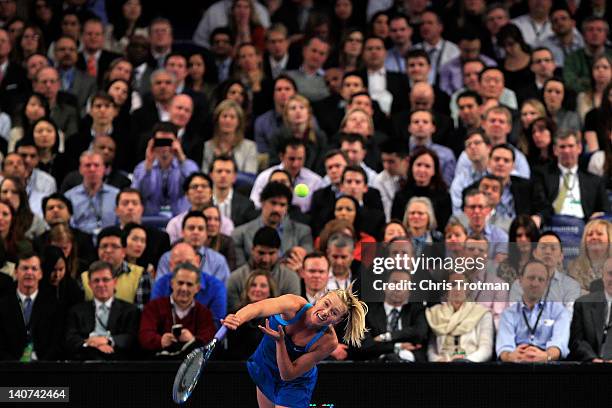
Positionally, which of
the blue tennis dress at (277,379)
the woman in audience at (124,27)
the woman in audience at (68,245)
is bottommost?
the blue tennis dress at (277,379)

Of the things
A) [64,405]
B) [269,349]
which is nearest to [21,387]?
[64,405]

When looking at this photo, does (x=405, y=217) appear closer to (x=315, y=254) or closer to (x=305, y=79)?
(x=315, y=254)

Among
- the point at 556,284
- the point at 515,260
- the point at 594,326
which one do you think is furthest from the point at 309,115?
the point at 594,326

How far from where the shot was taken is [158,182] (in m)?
12.7

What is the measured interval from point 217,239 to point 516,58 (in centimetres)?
433

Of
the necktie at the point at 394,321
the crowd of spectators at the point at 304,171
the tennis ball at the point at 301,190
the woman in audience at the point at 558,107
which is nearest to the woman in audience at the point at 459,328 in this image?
the crowd of spectators at the point at 304,171

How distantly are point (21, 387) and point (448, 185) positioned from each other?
473 centimetres

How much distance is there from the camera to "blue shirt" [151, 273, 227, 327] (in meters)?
11.1

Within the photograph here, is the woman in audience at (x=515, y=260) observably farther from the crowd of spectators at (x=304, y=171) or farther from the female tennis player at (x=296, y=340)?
Result: the female tennis player at (x=296, y=340)

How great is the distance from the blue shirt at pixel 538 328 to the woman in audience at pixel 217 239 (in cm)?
259

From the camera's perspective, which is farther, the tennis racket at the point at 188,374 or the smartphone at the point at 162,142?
the smartphone at the point at 162,142

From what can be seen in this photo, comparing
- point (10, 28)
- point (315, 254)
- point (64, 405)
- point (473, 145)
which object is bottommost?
point (64, 405)

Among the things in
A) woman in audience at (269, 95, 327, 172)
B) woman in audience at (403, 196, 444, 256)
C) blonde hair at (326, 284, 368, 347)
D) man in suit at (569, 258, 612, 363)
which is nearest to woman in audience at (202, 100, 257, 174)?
woman in audience at (269, 95, 327, 172)

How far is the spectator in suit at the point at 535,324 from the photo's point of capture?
10.6 metres
